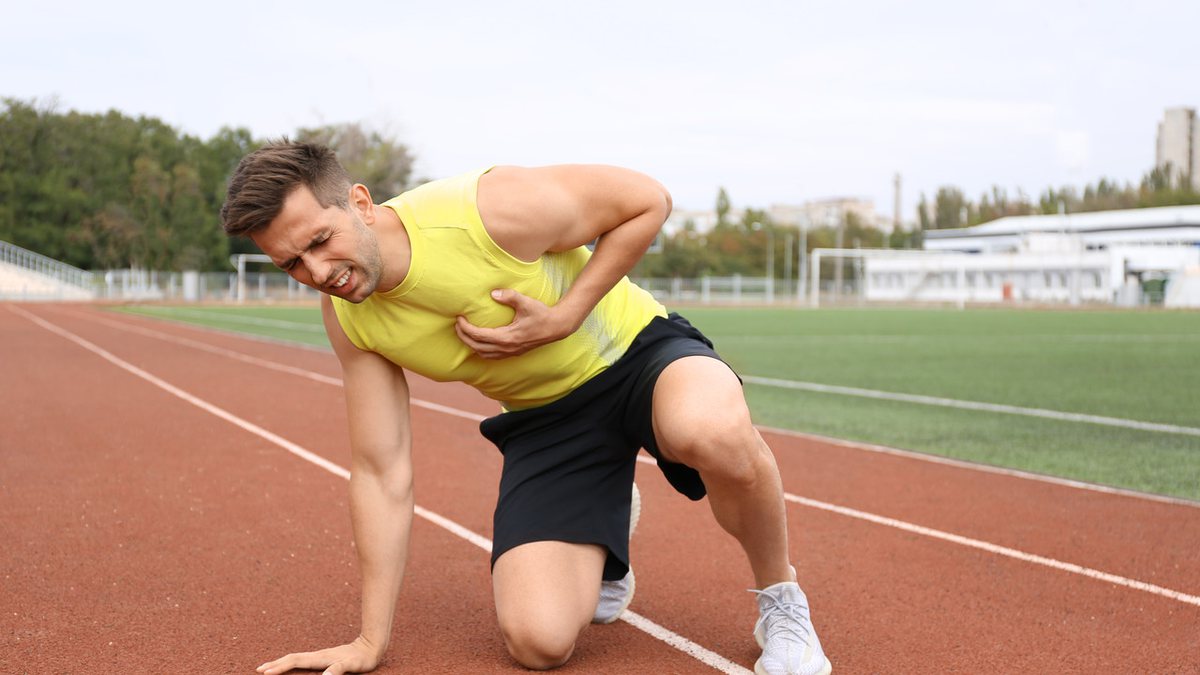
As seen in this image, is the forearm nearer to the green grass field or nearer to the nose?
the nose

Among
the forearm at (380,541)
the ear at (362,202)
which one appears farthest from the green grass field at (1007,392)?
the ear at (362,202)

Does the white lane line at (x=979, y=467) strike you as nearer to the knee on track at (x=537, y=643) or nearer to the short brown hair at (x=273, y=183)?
the knee on track at (x=537, y=643)

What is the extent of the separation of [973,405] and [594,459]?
7.37 meters

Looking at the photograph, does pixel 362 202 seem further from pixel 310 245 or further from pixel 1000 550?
pixel 1000 550

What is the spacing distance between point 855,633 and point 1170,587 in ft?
4.61

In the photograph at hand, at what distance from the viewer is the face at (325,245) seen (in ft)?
8.93

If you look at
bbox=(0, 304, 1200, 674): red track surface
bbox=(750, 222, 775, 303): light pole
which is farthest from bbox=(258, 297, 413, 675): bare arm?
bbox=(750, 222, 775, 303): light pole

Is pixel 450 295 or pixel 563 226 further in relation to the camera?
pixel 563 226

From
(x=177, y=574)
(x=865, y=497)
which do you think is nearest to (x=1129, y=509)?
(x=865, y=497)

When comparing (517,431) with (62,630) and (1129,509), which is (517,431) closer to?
(62,630)

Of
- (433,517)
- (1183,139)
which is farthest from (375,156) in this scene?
(1183,139)

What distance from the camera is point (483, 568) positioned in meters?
4.44

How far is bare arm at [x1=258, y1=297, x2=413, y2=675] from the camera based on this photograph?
312 centimetres

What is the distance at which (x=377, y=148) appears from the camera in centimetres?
4781
